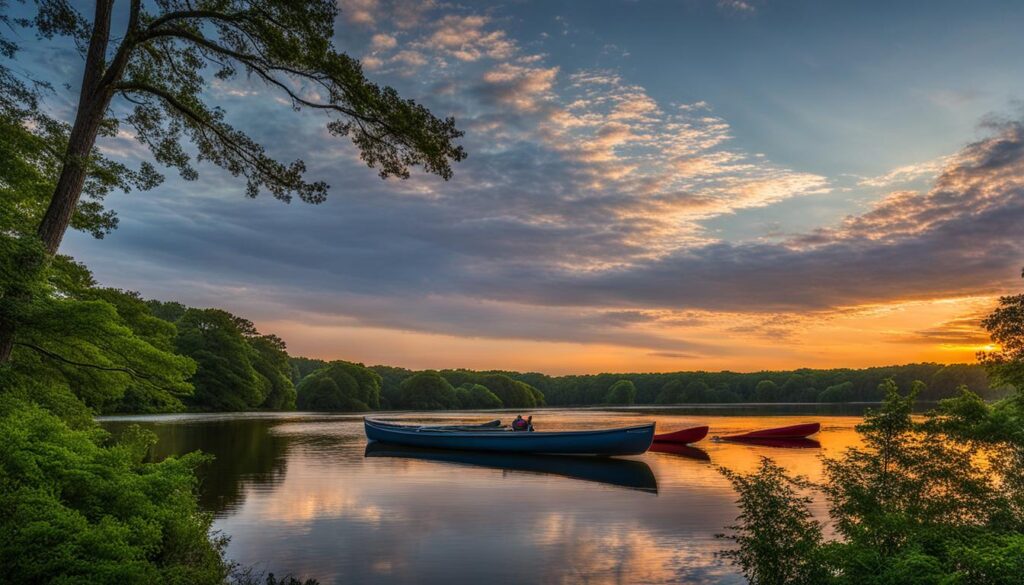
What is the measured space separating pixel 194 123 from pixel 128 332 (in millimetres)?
4457

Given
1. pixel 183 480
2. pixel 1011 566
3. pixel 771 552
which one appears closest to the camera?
pixel 1011 566

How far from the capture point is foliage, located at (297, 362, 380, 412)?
104 m

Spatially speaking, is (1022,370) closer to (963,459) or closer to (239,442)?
(963,459)

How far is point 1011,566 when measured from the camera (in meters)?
6.70

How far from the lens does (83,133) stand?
10.2 metres

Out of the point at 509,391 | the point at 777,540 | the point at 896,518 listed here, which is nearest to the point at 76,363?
the point at 777,540

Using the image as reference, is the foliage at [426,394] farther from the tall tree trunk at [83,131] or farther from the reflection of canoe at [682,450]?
the tall tree trunk at [83,131]

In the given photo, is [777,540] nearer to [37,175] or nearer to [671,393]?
[37,175]

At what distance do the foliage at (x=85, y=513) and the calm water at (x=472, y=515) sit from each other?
3482 mm

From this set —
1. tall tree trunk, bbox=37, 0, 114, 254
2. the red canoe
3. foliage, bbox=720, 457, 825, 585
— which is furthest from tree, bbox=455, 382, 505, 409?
foliage, bbox=720, 457, 825, 585

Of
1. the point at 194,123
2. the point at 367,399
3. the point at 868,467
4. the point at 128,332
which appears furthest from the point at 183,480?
the point at 367,399

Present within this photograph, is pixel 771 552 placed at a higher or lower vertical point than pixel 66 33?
lower

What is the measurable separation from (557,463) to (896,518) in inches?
960


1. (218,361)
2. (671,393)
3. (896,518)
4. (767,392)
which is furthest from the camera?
(767,392)
